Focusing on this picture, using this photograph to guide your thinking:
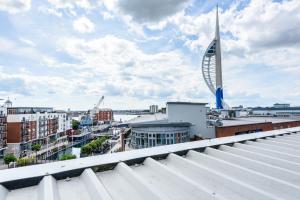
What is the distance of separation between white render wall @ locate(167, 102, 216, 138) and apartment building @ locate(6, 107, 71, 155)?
38.1 meters

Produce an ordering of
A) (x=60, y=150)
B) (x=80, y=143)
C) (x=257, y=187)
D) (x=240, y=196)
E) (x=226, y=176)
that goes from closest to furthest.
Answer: (x=240, y=196)
(x=257, y=187)
(x=226, y=176)
(x=60, y=150)
(x=80, y=143)

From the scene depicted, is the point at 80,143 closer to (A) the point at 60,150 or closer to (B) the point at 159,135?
(A) the point at 60,150

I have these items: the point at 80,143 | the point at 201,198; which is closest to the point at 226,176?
the point at 201,198

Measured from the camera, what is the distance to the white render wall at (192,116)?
2408cm

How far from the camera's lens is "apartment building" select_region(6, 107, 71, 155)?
1825 inches

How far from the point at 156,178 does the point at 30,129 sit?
2197 inches

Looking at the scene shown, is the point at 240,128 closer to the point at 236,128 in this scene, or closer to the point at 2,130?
the point at 236,128

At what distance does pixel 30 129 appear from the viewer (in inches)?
1986

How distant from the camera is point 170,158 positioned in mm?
3768

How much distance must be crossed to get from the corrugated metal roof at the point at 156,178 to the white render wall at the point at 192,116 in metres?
20.2

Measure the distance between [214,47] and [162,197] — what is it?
2054 inches

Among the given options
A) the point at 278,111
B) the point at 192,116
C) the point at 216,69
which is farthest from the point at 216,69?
the point at 278,111

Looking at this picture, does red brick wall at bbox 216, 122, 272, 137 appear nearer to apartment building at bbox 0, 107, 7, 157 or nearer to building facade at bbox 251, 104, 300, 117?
apartment building at bbox 0, 107, 7, 157

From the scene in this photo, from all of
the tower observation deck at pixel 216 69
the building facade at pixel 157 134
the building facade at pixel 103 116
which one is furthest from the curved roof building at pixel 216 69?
the building facade at pixel 103 116
